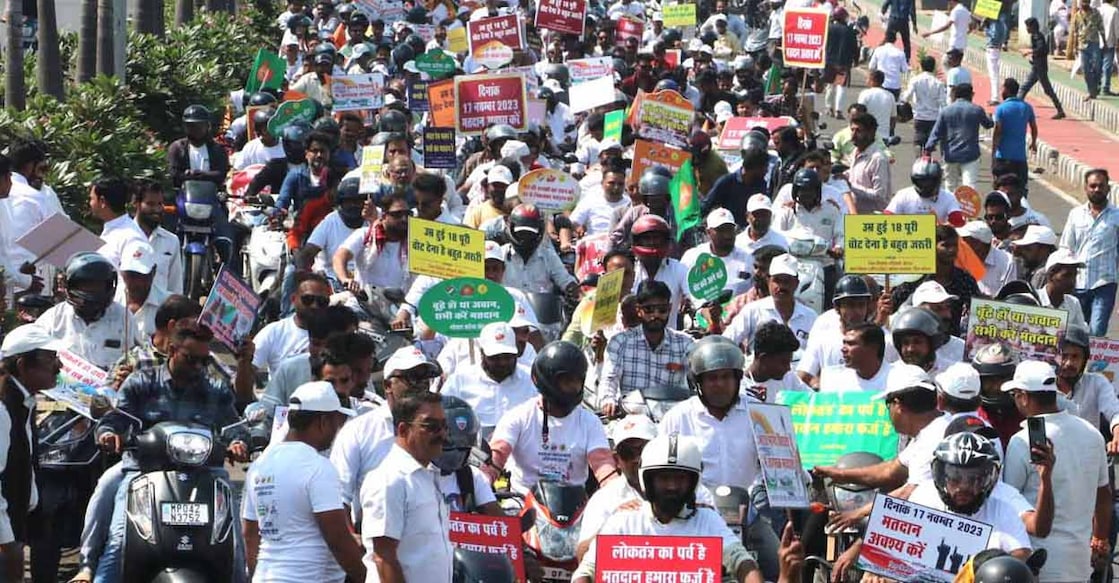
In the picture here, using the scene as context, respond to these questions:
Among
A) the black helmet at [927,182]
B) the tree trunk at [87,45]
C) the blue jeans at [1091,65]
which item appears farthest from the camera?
the blue jeans at [1091,65]

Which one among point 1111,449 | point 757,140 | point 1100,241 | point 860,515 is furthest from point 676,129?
point 860,515

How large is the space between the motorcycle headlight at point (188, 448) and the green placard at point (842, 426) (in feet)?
9.79

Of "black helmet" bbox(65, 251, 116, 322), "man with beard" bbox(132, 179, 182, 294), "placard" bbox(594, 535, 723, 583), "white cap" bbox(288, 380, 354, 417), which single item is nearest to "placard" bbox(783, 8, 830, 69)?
"man with beard" bbox(132, 179, 182, 294)

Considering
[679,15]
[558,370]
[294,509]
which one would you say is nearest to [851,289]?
[558,370]

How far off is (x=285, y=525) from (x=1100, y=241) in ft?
32.2

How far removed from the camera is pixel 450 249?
14172 millimetres

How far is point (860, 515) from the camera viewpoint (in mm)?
10148

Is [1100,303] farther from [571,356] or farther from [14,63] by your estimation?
[14,63]

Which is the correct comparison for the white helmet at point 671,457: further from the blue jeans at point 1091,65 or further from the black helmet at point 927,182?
the blue jeans at point 1091,65

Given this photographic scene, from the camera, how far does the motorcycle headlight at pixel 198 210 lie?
59.7 ft

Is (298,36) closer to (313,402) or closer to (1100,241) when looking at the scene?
(1100,241)

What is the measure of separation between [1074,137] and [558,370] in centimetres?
2403

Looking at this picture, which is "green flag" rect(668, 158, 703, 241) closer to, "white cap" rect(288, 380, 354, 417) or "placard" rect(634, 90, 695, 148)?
"placard" rect(634, 90, 695, 148)

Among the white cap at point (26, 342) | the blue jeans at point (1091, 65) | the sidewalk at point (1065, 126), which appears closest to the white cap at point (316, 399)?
the white cap at point (26, 342)
